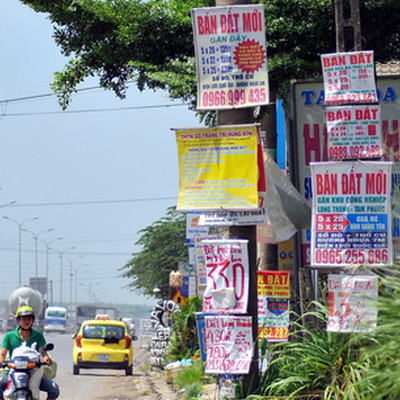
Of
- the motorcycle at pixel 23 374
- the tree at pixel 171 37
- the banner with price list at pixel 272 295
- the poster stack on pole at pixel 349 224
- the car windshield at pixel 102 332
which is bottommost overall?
the car windshield at pixel 102 332

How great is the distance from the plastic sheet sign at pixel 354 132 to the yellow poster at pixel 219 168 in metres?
0.88

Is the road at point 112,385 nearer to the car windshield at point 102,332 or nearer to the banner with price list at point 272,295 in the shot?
the car windshield at point 102,332

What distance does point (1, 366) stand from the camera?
34.4ft

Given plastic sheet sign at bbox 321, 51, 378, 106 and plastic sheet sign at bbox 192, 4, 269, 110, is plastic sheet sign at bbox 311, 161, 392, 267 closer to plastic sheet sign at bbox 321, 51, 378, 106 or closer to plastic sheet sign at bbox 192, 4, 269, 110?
plastic sheet sign at bbox 321, 51, 378, 106

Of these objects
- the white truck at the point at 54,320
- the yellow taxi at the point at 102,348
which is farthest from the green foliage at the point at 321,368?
the white truck at the point at 54,320

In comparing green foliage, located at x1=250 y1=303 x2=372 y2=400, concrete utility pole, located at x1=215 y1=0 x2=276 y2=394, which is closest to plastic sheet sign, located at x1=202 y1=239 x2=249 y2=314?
concrete utility pole, located at x1=215 y1=0 x2=276 y2=394

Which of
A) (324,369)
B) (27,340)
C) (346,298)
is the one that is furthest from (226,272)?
(27,340)

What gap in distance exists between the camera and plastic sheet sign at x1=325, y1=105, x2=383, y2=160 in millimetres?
9695

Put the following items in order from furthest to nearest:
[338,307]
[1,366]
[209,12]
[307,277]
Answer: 1. [307,277]
2. [1,366]
3. [209,12]
4. [338,307]

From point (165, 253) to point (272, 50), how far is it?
5012 centimetres

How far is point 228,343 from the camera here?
958 centimetres

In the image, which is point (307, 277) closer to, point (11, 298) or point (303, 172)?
point (303, 172)

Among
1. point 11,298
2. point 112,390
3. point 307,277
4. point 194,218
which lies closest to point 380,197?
point 307,277

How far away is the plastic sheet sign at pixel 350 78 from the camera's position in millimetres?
9914
